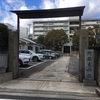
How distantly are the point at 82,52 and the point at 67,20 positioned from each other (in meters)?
76.1

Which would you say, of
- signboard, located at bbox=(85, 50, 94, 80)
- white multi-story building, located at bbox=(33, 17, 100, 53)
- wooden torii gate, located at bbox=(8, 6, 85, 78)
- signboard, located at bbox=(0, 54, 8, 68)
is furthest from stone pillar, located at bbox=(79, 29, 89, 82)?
white multi-story building, located at bbox=(33, 17, 100, 53)

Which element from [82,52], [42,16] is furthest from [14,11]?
[82,52]

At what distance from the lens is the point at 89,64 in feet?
29.5

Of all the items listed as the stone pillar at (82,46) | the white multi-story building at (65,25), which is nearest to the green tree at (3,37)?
the stone pillar at (82,46)

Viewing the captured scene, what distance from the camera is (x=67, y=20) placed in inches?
3310

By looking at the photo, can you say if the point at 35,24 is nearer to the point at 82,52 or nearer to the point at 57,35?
the point at 57,35

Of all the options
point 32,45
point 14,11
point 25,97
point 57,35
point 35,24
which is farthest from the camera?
point 35,24

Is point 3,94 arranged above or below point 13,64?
below

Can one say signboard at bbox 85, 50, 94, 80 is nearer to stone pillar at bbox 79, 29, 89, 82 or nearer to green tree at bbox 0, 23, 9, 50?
stone pillar at bbox 79, 29, 89, 82

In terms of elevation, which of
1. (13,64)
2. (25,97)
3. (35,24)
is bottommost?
(25,97)

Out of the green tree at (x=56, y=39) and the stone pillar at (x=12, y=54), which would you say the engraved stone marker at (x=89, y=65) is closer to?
the stone pillar at (x=12, y=54)

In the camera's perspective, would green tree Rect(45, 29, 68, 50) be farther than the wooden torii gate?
Yes

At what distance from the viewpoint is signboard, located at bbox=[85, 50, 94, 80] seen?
8887 millimetres

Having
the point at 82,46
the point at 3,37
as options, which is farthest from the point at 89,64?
the point at 3,37
